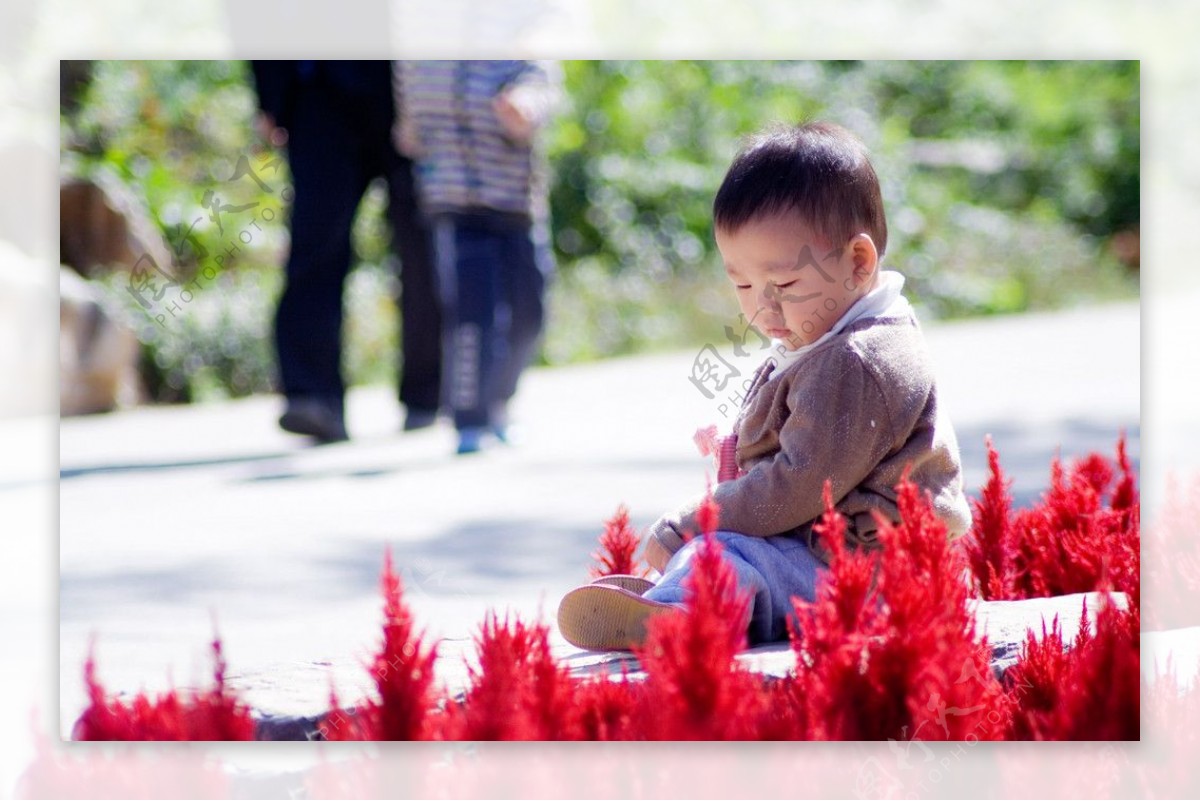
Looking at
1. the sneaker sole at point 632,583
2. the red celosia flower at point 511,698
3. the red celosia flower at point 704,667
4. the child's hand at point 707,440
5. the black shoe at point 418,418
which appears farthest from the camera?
the black shoe at point 418,418

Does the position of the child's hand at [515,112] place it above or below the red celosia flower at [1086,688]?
above

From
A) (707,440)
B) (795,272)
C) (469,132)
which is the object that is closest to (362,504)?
(469,132)

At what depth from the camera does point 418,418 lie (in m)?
5.51

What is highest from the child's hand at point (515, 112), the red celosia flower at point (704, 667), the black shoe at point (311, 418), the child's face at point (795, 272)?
the child's hand at point (515, 112)

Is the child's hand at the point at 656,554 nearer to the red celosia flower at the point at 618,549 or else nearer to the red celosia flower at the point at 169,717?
the red celosia flower at the point at 618,549

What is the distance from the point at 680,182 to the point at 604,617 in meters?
6.71

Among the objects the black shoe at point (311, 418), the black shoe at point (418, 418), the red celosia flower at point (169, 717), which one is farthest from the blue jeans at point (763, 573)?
the black shoe at point (418, 418)

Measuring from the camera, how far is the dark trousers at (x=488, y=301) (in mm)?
4617

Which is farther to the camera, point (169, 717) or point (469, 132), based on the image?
point (469, 132)

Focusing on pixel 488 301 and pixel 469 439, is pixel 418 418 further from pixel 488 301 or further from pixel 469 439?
pixel 488 301

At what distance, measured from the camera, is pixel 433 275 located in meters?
5.37

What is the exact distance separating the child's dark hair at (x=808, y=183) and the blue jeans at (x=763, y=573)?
49cm

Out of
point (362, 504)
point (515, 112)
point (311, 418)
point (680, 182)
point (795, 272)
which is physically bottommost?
point (362, 504)

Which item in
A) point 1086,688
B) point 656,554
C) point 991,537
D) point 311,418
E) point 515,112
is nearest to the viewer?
point 1086,688
